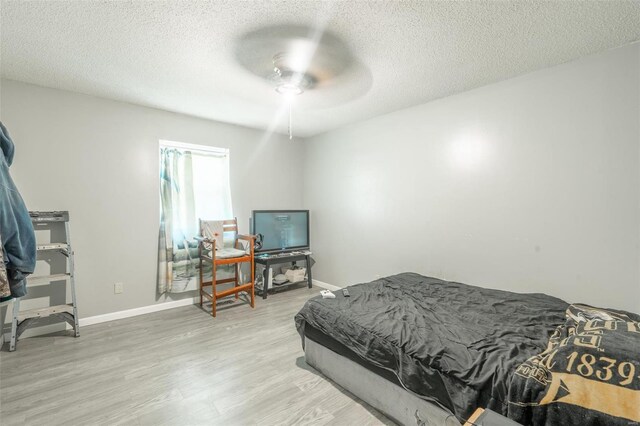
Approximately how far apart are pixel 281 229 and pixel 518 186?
3.06 m

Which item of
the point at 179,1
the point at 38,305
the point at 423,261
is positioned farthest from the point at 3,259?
the point at 423,261

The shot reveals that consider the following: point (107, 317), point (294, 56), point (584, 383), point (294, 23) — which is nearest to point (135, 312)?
point (107, 317)

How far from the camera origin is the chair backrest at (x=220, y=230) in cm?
364

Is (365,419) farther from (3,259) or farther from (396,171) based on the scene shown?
(396,171)

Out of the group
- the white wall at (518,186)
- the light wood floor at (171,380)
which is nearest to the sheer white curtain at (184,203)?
the light wood floor at (171,380)

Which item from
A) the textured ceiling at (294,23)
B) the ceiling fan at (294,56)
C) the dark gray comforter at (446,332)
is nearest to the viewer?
the dark gray comforter at (446,332)

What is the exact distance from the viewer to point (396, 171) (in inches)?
139

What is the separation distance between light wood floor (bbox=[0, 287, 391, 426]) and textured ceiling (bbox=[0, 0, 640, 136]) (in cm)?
243

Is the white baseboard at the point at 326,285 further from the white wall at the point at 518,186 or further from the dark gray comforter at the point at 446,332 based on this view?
the dark gray comforter at the point at 446,332

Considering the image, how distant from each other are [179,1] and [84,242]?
2.65m

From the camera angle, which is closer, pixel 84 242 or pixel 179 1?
pixel 179 1

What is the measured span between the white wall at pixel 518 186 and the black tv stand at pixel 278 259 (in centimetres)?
84

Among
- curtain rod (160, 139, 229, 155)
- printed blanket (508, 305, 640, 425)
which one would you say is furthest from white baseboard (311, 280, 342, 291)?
printed blanket (508, 305, 640, 425)

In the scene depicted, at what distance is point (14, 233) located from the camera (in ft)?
4.24
